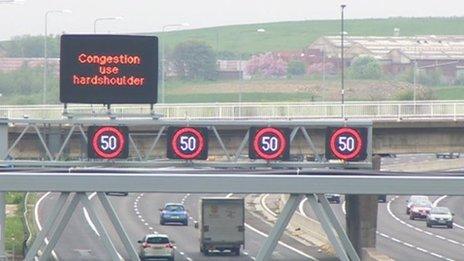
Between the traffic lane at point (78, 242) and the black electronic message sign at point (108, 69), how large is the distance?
23203 millimetres

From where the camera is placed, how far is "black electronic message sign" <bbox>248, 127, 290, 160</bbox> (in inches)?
1989

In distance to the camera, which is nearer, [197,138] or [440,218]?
[197,138]

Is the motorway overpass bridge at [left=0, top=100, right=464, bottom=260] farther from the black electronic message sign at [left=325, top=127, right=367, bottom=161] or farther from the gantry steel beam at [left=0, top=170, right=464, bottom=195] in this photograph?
the black electronic message sign at [left=325, top=127, right=367, bottom=161]

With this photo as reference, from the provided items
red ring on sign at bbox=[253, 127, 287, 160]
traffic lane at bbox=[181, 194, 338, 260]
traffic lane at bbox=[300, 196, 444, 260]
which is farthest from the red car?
red ring on sign at bbox=[253, 127, 287, 160]

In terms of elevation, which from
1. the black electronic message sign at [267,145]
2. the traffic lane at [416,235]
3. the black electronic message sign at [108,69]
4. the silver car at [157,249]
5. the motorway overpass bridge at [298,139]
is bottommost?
the traffic lane at [416,235]

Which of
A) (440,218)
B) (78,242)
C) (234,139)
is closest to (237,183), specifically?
(234,139)

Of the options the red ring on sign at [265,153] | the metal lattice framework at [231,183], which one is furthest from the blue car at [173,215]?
the metal lattice framework at [231,183]

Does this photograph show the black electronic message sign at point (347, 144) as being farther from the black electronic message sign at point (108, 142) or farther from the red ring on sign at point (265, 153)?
the black electronic message sign at point (108, 142)

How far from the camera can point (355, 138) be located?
163 feet

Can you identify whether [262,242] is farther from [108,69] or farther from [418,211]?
[108,69]

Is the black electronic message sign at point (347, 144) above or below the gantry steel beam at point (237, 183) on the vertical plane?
above

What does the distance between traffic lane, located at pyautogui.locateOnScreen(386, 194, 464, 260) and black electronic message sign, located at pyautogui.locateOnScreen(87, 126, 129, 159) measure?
28.0 m

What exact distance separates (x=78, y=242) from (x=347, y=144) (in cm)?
3455

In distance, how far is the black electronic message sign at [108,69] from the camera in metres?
48.5
